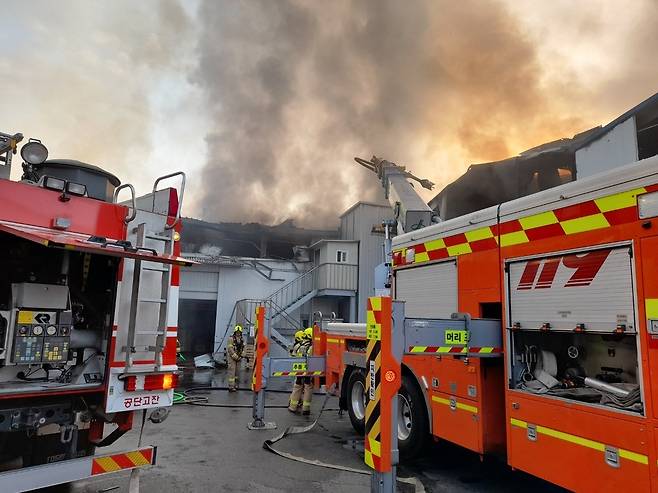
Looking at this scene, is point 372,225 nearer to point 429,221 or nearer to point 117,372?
point 429,221

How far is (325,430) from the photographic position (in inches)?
274

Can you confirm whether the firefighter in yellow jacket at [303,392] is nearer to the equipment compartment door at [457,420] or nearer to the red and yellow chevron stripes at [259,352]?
the red and yellow chevron stripes at [259,352]

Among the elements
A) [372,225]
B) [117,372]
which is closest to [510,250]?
[117,372]

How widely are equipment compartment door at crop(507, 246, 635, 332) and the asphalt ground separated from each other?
2.03 metres

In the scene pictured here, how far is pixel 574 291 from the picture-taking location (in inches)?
135

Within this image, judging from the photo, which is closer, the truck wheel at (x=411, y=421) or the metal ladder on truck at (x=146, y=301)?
the metal ladder on truck at (x=146, y=301)

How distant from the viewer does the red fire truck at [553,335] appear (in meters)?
2.95

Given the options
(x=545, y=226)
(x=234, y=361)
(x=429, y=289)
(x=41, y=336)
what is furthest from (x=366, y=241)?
(x=41, y=336)

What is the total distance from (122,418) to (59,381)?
0.58 metres

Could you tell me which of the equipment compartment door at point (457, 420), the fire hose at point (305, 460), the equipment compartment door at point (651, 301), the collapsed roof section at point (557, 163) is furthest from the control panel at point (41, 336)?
the collapsed roof section at point (557, 163)

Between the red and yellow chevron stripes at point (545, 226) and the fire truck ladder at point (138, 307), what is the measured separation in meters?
2.86

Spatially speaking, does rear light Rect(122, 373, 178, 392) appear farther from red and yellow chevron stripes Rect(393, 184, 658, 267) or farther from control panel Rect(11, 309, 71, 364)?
red and yellow chevron stripes Rect(393, 184, 658, 267)

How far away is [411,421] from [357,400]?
153 centimetres

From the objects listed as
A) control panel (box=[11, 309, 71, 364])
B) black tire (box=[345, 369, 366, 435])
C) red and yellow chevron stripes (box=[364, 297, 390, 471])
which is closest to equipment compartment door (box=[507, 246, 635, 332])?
red and yellow chevron stripes (box=[364, 297, 390, 471])
